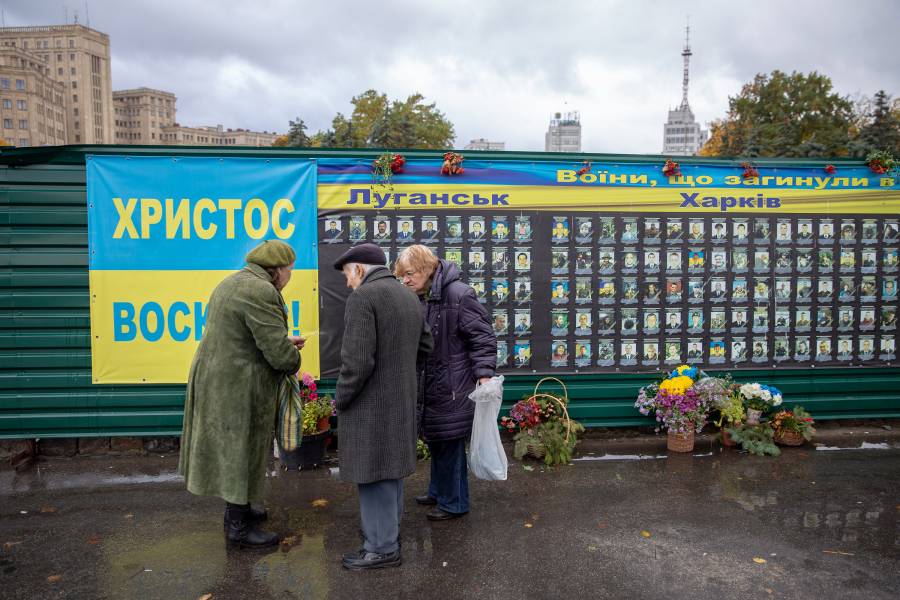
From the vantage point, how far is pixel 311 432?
18.5 feet

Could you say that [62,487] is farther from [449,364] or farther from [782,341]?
[782,341]

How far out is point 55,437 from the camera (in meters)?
5.90

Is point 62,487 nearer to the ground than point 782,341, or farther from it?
nearer to the ground

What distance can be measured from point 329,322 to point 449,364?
1.98m

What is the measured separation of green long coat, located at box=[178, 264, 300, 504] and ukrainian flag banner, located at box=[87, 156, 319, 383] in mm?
1870

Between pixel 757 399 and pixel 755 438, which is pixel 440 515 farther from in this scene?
pixel 757 399

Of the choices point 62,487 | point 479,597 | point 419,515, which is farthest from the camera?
point 62,487

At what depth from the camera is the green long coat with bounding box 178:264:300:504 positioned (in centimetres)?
393

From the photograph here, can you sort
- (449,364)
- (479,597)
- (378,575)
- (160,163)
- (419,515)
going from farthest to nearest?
(160,163) → (419,515) → (449,364) → (378,575) → (479,597)

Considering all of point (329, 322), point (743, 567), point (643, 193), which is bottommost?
point (743, 567)

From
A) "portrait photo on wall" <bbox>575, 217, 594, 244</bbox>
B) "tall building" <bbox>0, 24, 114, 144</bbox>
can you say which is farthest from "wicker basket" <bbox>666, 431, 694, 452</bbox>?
"tall building" <bbox>0, 24, 114, 144</bbox>

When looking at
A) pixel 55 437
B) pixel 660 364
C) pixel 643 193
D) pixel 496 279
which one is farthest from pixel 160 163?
pixel 660 364

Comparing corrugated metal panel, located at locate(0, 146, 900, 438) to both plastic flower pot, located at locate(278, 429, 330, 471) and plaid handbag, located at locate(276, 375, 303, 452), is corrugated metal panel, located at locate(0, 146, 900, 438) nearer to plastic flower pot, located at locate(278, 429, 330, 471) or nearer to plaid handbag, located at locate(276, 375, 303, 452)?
A: plastic flower pot, located at locate(278, 429, 330, 471)

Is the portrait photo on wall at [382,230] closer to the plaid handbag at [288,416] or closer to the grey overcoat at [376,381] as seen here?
the plaid handbag at [288,416]
